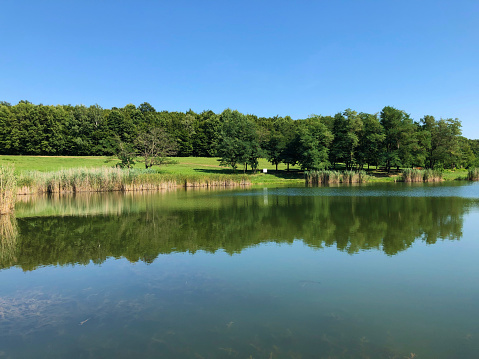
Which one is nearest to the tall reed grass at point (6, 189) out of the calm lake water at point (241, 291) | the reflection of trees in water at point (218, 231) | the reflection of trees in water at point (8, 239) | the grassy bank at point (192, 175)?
the reflection of trees in water at point (8, 239)

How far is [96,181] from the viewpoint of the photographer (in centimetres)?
3269

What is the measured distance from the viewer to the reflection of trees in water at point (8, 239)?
32.7 feet

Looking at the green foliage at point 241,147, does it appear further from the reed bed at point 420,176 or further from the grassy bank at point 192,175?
the reed bed at point 420,176

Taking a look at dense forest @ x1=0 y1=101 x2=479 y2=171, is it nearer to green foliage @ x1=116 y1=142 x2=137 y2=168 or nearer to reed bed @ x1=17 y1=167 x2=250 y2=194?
green foliage @ x1=116 y1=142 x2=137 y2=168

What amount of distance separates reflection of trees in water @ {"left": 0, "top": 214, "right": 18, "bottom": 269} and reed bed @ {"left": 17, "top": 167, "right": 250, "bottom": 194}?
13108 millimetres

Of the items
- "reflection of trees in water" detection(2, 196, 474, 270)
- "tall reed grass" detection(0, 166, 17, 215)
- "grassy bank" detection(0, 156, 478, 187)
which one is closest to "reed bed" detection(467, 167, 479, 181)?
"grassy bank" detection(0, 156, 478, 187)

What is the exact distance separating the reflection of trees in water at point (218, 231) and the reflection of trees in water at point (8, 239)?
0.19 meters

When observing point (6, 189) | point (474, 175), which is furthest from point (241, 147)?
point (6, 189)

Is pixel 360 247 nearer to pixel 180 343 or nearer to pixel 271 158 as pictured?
pixel 180 343

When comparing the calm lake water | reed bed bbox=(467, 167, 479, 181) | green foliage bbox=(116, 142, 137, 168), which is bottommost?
the calm lake water

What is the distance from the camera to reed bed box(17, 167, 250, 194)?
29547 millimetres

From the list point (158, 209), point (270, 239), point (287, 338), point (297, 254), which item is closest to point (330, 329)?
point (287, 338)

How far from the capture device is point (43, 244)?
11.7m

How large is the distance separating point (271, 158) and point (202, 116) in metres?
58.4
